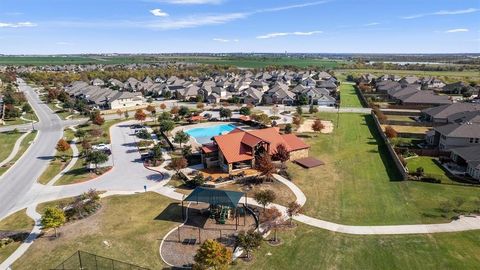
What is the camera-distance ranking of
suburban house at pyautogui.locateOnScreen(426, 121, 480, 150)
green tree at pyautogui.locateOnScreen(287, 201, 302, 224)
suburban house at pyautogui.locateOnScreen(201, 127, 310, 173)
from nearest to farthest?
green tree at pyautogui.locateOnScreen(287, 201, 302, 224), suburban house at pyautogui.locateOnScreen(201, 127, 310, 173), suburban house at pyautogui.locateOnScreen(426, 121, 480, 150)

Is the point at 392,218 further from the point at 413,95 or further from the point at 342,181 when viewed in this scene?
the point at 413,95

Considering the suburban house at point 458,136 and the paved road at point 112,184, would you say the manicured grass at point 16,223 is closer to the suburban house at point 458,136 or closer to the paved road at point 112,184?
the paved road at point 112,184

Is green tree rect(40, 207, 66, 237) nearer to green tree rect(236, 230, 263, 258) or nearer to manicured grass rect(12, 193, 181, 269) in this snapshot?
manicured grass rect(12, 193, 181, 269)

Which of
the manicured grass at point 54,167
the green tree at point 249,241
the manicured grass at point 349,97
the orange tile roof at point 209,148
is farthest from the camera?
the manicured grass at point 349,97

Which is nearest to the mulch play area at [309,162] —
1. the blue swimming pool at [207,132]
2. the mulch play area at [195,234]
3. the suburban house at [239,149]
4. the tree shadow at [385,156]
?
the suburban house at [239,149]

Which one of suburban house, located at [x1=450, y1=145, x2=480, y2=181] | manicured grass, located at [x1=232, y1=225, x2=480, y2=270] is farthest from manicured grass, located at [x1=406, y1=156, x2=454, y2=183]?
manicured grass, located at [x1=232, y1=225, x2=480, y2=270]
